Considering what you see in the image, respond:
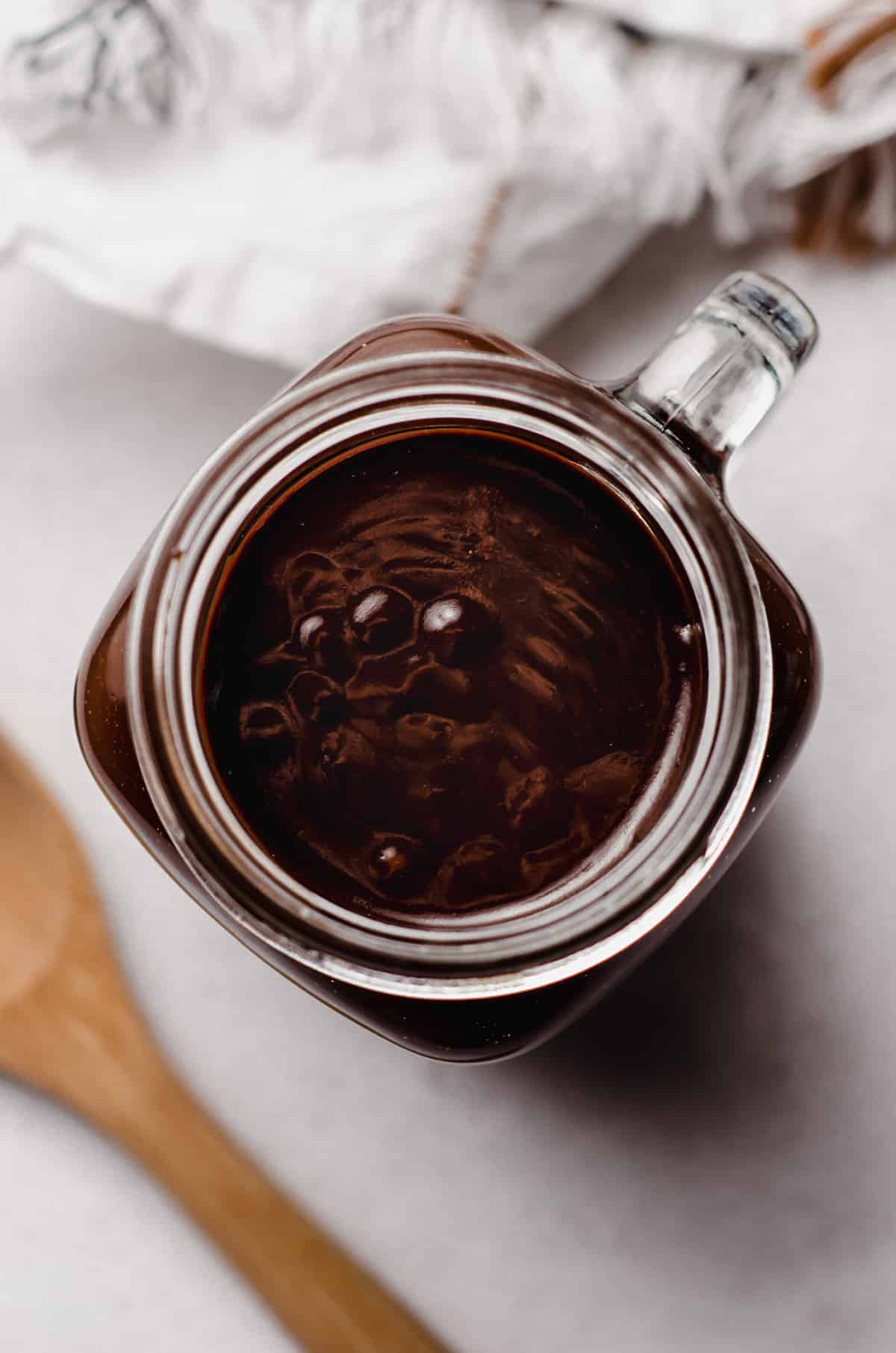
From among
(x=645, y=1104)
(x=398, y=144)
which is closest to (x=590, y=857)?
(x=645, y=1104)

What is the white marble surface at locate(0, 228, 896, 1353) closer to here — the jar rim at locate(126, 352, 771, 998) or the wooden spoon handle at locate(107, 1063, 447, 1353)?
the wooden spoon handle at locate(107, 1063, 447, 1353)

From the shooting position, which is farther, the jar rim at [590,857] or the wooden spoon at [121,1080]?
the wooden spoon at [121,1080]

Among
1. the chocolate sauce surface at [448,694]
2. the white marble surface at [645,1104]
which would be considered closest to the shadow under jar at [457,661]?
the chocolate sauce surface at [448,694]

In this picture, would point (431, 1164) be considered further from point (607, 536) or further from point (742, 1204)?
point (607, 536)

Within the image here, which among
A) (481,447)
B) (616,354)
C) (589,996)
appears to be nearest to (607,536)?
(481,447)

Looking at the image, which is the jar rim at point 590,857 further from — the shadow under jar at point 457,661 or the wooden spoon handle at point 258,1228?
the wooden spoon handle at point 258,1228
